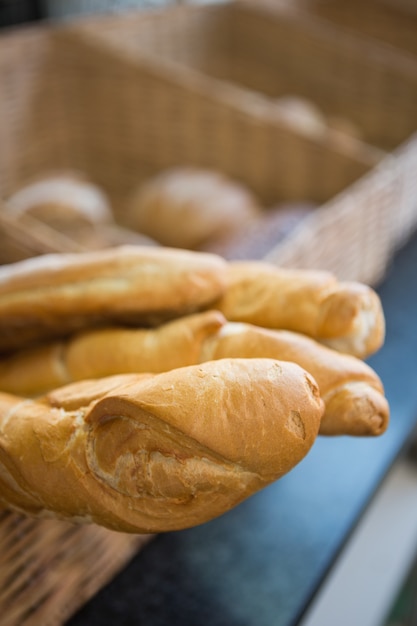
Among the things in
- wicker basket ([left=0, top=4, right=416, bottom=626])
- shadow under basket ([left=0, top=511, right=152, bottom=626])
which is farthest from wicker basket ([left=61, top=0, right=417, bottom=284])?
shadow under basket ([left=0, top=511, right=152, bottom=626])

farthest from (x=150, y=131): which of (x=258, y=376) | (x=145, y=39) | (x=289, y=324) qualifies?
(x=258, y=376)

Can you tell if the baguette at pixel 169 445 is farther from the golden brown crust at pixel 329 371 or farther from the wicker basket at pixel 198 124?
the wicker basket at pixel 198 124

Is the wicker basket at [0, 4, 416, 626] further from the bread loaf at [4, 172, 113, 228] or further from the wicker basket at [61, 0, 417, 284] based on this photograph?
the bread loaf at [4, 172, 113, 228]

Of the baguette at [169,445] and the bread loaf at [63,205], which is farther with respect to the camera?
the bread loaf at [63,205]

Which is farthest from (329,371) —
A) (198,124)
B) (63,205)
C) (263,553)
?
(198,124)

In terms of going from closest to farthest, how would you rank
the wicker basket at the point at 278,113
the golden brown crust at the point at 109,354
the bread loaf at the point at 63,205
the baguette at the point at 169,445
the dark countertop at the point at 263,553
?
the baguette at the point at 169,445 → the golden brown crust at the point at 109,354 → the dark countertop at the point at 263,553 → the wicker basket at the point at 278,113 → the bread loaf at the point at 63,205

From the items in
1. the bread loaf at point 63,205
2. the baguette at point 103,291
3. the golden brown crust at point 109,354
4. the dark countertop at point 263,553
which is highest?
the baguette at point 103,291

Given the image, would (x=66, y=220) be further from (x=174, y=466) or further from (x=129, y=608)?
(x=174, y=466)

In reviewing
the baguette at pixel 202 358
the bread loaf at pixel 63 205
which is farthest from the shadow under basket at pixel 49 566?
the bread loaf at pixel 63 205
